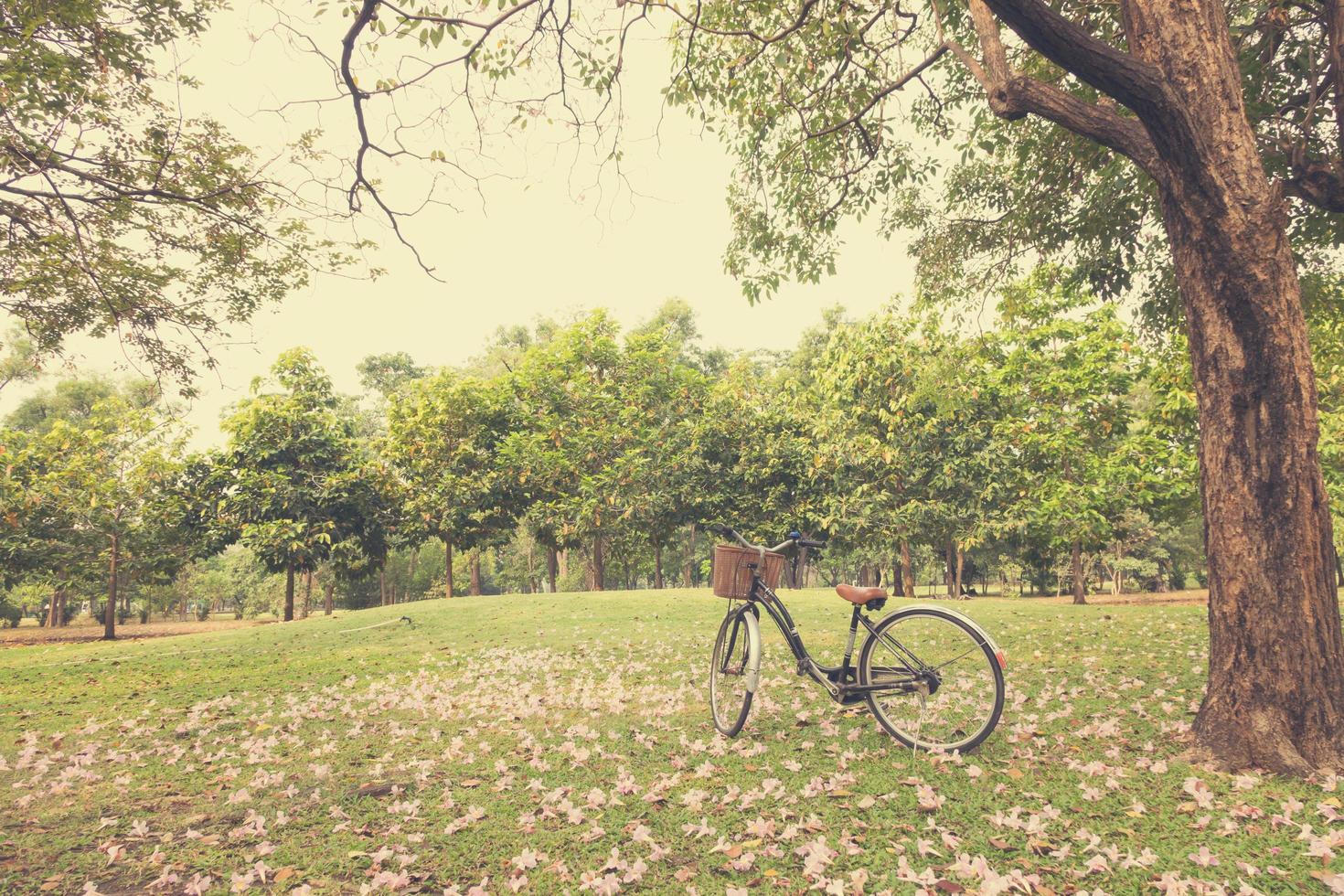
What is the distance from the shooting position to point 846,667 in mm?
5273

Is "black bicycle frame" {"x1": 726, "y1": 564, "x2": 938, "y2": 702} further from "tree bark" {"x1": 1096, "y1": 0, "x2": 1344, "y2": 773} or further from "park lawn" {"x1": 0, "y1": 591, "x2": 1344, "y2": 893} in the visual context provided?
"tree bark" {"x1": 1096, "y1": 0, "x2": 1344, "y2": 773}

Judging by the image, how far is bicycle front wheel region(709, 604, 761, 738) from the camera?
5445 mm

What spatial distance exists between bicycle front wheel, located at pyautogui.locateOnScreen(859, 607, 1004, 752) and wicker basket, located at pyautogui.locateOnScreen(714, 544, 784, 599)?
995mm

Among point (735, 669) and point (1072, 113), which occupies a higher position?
point (1072, 113)

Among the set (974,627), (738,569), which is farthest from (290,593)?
(974,627)

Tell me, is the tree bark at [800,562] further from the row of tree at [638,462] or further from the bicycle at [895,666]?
the row of tree at [638,462]

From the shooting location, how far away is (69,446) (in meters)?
20.2

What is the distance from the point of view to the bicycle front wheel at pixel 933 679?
185 inches

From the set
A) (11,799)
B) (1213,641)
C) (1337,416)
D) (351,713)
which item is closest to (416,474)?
(351,713)

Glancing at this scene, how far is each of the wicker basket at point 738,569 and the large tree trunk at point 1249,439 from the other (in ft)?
9.94

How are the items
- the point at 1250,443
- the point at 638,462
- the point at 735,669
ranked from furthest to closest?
the point at 638,462 < the point at 735,669 < the point at 1250,443

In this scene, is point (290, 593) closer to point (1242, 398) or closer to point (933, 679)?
point (933, 679)

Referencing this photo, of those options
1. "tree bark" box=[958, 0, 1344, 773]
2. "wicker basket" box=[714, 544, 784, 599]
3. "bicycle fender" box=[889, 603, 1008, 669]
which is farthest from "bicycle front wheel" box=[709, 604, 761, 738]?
"tree bark" box=[958, 0, 1344, 773]

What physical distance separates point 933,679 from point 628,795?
2.28 m
